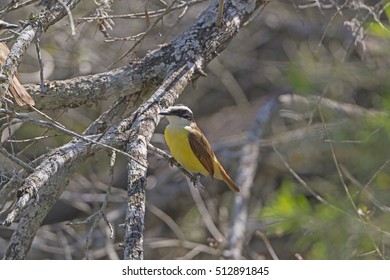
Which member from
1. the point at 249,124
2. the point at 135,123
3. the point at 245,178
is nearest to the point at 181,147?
the point at 245,178

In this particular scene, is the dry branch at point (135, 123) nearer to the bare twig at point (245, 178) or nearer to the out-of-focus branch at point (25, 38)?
the out-of-focus branch at point (25, 38)

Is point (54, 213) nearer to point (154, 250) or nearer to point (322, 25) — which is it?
point (154, 250)

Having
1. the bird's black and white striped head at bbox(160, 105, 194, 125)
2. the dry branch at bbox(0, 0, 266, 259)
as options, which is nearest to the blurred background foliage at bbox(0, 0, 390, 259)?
the bird's black and white striped head at bbox(160, 105, 194, 125)

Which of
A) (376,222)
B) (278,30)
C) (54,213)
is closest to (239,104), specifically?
(278,30)

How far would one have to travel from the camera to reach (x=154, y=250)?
6.00 meters

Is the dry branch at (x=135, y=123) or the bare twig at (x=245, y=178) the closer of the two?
the dry branch at (x=135, y=123)

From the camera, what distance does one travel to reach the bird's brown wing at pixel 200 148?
3.88 m

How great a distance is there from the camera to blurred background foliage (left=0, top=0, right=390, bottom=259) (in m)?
4.99

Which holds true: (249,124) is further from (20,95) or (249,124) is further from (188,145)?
(20,95)

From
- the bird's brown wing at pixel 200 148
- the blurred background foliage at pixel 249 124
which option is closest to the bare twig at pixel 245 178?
the blurred background foliage at pixel 249 124

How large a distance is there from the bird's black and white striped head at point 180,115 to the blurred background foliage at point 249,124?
91 cm

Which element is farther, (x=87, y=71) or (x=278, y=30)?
(x=278, y=30)

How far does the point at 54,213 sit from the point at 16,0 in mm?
3586
